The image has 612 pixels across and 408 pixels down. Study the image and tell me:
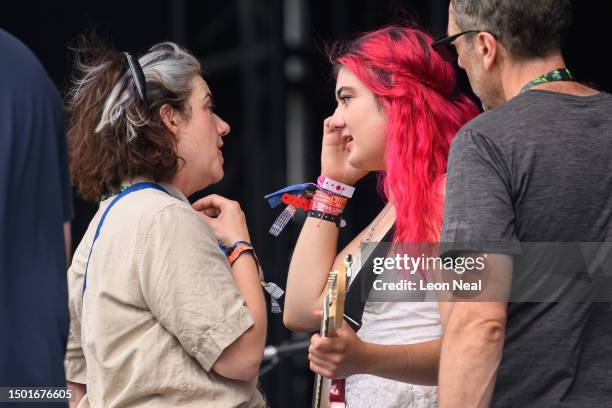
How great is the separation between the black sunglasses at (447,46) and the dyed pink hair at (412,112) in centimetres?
13

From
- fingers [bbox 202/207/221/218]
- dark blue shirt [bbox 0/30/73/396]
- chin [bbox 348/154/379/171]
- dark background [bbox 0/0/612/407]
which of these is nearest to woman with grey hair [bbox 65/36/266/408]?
fingers [bbox 202/207/221/218]

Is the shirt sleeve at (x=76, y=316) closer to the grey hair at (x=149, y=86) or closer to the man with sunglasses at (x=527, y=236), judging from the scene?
the grey hair at (x=149, y=86)

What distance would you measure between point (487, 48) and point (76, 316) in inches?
48.7

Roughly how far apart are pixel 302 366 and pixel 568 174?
4.32 metres

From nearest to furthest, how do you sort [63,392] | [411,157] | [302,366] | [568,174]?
1. [63,392]
2. [568,174]
3. [411,157]
4. [302,366]

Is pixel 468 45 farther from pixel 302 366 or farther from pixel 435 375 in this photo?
pixel 302 366

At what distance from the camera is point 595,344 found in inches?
68.3

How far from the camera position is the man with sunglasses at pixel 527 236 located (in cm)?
169

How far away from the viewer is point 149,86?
2.36 metres

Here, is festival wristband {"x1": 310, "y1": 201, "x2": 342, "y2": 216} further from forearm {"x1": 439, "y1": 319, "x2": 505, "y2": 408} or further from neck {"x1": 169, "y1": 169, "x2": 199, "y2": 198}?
forearm {"x1": 439, "y1": 319, "x2": 505, "y2": 408}

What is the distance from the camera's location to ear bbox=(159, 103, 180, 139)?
2350 mm

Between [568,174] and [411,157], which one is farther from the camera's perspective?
[411,157]

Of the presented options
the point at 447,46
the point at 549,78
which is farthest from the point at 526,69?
the point at 447,46

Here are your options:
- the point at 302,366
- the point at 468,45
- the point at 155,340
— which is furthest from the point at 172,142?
the point at 302,366
